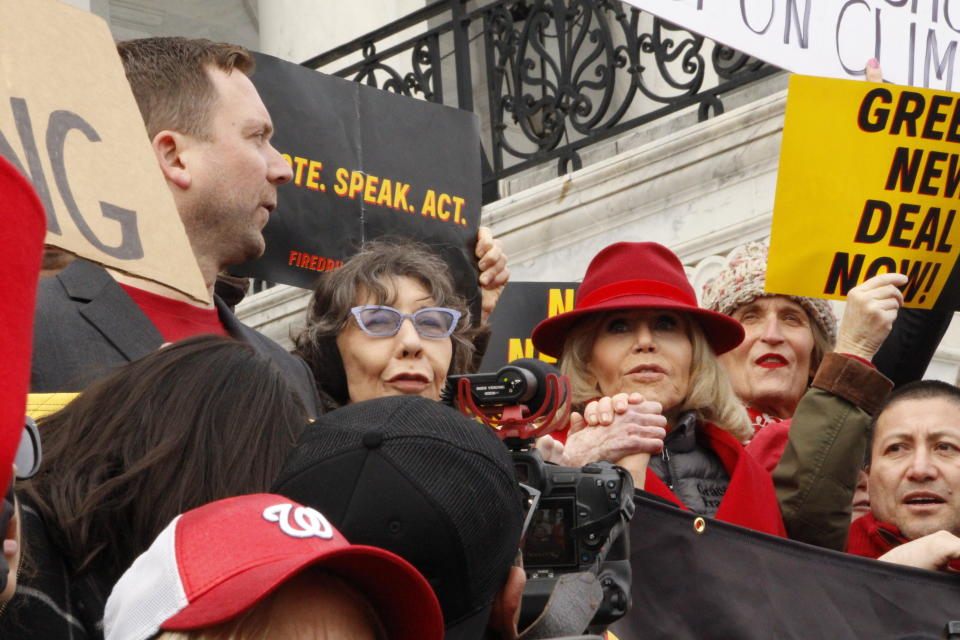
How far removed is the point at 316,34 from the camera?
36.2ft

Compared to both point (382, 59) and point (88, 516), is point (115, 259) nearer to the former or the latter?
point (88, 516)

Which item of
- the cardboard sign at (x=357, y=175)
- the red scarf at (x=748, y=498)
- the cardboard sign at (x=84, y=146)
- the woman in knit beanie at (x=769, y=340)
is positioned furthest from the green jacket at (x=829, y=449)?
the cardboard sign at (x=84, y=146)

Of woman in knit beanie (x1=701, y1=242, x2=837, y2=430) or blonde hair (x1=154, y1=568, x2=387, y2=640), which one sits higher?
woman in knit beanie (x1=701, y1=242, x2=837, y2=430)

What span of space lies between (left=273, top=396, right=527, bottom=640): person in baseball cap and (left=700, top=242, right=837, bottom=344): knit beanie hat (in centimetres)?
303

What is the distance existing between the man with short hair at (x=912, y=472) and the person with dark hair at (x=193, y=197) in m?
1.53

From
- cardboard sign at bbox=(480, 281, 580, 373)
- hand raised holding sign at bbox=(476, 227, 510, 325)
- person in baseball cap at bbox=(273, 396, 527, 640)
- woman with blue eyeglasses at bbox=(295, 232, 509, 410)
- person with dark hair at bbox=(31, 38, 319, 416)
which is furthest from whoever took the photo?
cardboard sign at bbox=(480, 281, 580, 373)

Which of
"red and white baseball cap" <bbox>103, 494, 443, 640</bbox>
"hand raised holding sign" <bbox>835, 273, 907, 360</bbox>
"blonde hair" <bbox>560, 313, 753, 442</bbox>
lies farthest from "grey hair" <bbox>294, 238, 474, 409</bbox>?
"red and white baseball cap" <bbox>103, 494, 443, 640</bbox>

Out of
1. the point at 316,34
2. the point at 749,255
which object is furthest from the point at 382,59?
the point at 749,255

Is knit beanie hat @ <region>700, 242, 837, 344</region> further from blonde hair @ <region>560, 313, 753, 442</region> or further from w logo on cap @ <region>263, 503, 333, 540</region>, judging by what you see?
w logo on cap @ <region>263, 503, 333, 540</region>

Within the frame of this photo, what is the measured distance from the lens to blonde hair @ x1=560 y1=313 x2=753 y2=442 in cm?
464

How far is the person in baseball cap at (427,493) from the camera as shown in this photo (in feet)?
7.91

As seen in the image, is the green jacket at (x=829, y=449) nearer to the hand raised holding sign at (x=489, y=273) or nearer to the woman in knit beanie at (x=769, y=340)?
the woman in knit beanie at (x=769, y=340)

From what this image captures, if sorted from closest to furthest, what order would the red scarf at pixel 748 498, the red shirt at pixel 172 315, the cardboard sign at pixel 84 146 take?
1. the cardboard sign at pixel 84 146
2. the red shirt at pixel 172 315
3. the red scarf at pixel 748 498

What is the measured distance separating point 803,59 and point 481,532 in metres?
2.96
